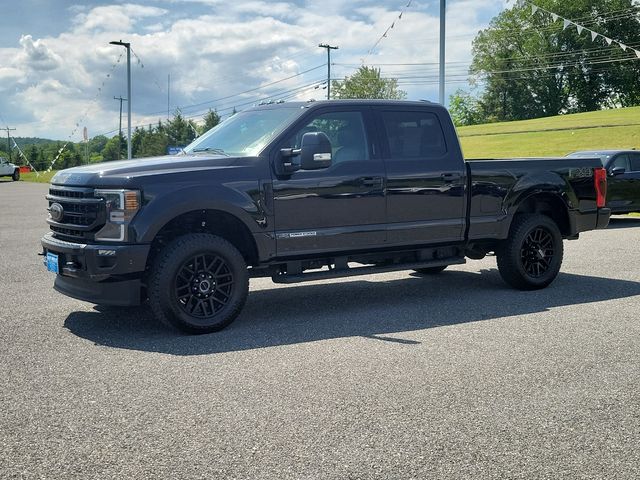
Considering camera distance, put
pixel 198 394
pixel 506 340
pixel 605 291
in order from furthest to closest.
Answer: pixel 605 291 → pixel 506 340 → pixel 198 394

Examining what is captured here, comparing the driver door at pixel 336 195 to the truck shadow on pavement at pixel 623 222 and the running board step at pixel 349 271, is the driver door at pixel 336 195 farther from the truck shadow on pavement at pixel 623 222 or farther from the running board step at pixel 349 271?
the truck shadow on pavement at pixel 623 222

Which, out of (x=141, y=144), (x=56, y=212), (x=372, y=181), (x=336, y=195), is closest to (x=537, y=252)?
(x=372, y=181)

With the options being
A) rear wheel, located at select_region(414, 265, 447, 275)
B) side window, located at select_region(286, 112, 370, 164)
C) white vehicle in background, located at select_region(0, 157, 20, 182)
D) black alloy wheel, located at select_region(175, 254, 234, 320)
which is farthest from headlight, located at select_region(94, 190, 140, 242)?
white vehicle in background, located at select_region(0, 157, 20, 182)

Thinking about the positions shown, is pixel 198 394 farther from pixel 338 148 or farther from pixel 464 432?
pixel 338 148

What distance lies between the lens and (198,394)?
4.30m

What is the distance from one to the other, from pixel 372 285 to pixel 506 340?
2818 mm

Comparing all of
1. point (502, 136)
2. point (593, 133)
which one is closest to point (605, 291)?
point (593, 133)

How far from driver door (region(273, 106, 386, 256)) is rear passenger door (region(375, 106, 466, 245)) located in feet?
0.55

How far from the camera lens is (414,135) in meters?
7.23

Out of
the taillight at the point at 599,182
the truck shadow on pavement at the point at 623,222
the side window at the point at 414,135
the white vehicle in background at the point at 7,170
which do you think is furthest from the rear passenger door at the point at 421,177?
the white vehicle in background at the point at 7,170

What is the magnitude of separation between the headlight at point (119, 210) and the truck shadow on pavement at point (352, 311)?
866 millimetres

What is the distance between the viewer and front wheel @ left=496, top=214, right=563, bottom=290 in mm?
7746

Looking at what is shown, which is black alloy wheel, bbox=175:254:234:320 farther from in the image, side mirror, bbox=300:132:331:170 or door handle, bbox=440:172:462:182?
door handle, bbox=440:172:462:182

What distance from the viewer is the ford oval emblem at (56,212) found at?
6027 millimetres
